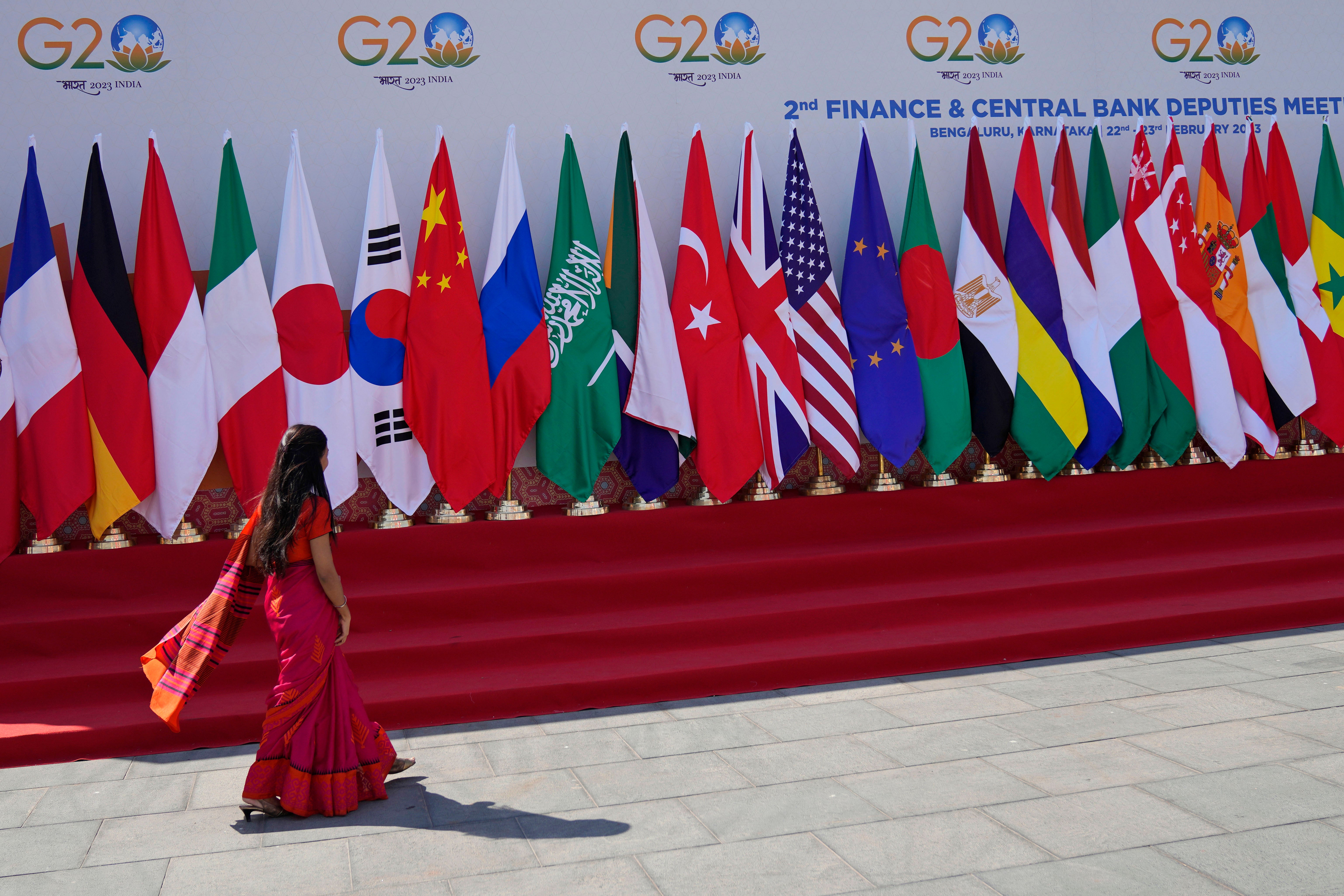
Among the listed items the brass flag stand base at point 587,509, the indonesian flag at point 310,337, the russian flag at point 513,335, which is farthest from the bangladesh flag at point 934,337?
the indonesian flag at point 310,337

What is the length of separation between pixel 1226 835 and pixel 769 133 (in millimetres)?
4397

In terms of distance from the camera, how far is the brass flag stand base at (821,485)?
574cm

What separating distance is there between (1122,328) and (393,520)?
13.8 feet

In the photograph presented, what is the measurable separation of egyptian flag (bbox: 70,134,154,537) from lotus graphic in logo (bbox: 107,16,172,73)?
0.70 meters

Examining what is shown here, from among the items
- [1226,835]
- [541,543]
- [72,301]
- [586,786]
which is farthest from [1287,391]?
[72,301]

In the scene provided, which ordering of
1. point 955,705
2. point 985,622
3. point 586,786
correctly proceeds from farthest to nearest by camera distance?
point 985,622, point 955,705, point 586,786

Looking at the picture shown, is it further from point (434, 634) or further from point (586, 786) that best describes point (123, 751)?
point (586, 786)

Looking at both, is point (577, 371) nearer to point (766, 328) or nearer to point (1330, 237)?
point (766, 328)

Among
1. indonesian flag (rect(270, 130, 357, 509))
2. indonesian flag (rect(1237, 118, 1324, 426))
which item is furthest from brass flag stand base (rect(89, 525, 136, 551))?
indonesian flag (rect(1237, 118, 1324, 426))

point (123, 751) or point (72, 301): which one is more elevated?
point (72, 301)

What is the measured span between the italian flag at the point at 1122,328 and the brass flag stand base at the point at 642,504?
2646 mm

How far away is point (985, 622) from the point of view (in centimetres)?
516

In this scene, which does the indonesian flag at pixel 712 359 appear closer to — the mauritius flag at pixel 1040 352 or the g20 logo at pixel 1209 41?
the mauritius flag at pixel 1040 352

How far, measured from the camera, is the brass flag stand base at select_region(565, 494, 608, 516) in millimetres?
5402
